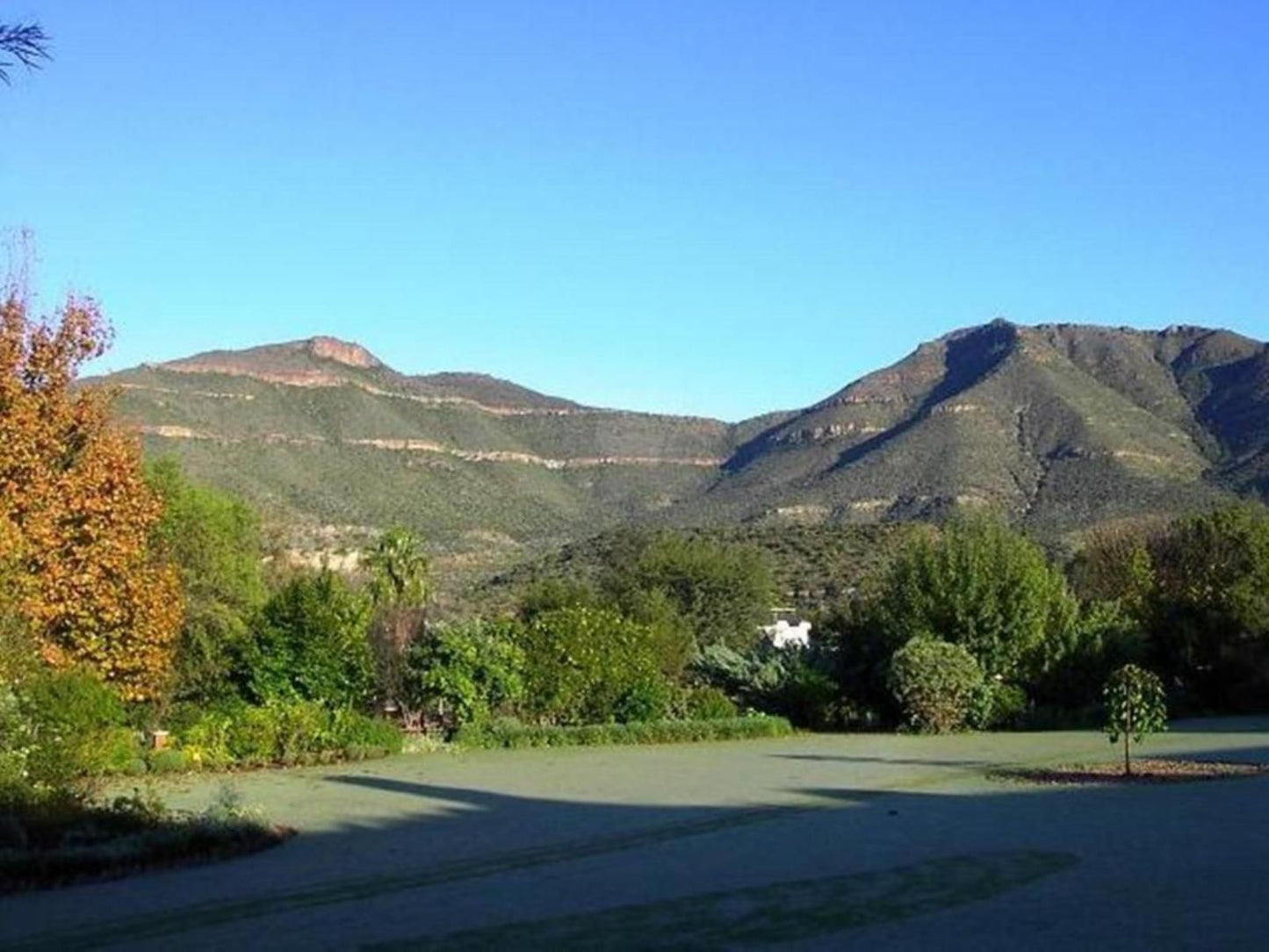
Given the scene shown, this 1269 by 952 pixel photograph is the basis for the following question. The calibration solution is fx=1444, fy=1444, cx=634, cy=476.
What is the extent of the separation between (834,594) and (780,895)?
179 ft

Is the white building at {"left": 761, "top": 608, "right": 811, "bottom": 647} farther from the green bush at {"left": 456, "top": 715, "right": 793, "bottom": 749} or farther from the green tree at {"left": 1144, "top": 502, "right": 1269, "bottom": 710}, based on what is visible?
the green bush at {"left": 456, "top": 715, "right": 793, "bottom": 749}

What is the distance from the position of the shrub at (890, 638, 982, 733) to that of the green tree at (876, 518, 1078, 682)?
1682mm

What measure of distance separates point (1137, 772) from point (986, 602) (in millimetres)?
16421

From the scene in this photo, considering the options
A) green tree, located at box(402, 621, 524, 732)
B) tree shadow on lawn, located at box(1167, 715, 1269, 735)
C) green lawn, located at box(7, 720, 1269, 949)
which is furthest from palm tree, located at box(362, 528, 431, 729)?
tree shadow on lawn, located at box(1167, 715, 1269, 735)

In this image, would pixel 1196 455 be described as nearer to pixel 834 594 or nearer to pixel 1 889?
pixel 834 594

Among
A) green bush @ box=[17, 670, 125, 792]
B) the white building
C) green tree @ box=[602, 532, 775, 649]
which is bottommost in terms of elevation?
green bush @ box=[17, 670, 125, 792]

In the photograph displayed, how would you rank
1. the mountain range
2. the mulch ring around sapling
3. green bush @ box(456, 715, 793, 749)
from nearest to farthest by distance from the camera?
the mulch ring around sapling, green bush @ box(456, 715, 793, 749), the mountain range

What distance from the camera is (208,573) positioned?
38.9m

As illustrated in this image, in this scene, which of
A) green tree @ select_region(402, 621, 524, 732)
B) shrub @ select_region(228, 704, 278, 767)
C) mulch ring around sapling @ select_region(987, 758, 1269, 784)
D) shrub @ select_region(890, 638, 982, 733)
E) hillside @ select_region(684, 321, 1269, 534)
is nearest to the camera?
mulch ring around sapling @ select_region(987, 758, 1269, 784)

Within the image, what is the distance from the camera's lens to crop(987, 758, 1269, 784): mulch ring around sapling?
2209 cm

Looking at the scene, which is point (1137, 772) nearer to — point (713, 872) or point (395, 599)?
point (713, 872)

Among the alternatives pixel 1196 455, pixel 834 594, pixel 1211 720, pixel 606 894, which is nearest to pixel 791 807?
pixel 606 894

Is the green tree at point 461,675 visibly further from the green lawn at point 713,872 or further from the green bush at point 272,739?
the green lawn at point 713,872

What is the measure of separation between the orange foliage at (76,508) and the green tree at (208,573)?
17.2ft
